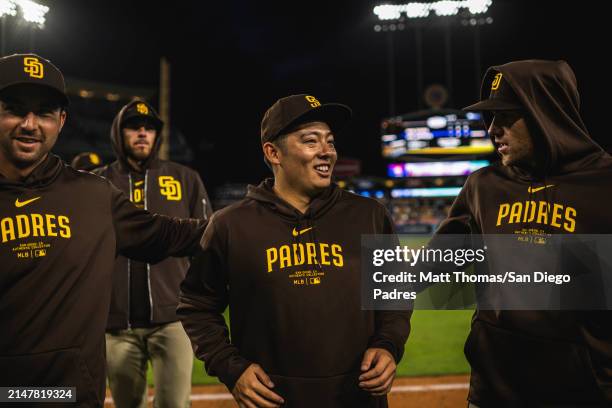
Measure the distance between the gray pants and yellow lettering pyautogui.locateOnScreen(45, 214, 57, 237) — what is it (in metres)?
1.55

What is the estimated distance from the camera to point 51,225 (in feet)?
6.22

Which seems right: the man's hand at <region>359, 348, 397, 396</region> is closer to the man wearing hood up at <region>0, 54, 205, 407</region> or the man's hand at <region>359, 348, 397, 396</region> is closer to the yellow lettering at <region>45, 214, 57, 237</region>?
the man wearing hood up at <region>0, 54, 205, 407</region>

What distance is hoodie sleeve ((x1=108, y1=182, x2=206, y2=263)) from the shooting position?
2.16 m

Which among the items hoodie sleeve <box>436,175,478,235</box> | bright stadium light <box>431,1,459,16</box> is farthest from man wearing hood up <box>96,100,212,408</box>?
bright stadium light <box>431,1,459,16</box>

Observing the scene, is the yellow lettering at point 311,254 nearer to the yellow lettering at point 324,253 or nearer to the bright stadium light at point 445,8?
the yellow lettering at point 324,253

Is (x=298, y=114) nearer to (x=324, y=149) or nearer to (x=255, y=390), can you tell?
(x=324, y=149)

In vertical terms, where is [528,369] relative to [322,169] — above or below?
below

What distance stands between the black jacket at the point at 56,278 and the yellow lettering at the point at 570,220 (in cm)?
200

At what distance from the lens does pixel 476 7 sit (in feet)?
76.3

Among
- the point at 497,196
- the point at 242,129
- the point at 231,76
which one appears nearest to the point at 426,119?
the point at 231,76

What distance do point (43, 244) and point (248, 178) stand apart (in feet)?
126

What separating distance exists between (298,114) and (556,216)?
1224 millimetres

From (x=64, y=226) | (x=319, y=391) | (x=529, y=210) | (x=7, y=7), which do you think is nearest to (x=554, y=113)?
(x=529, y=210)

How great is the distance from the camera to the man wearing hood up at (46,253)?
1.79 m
